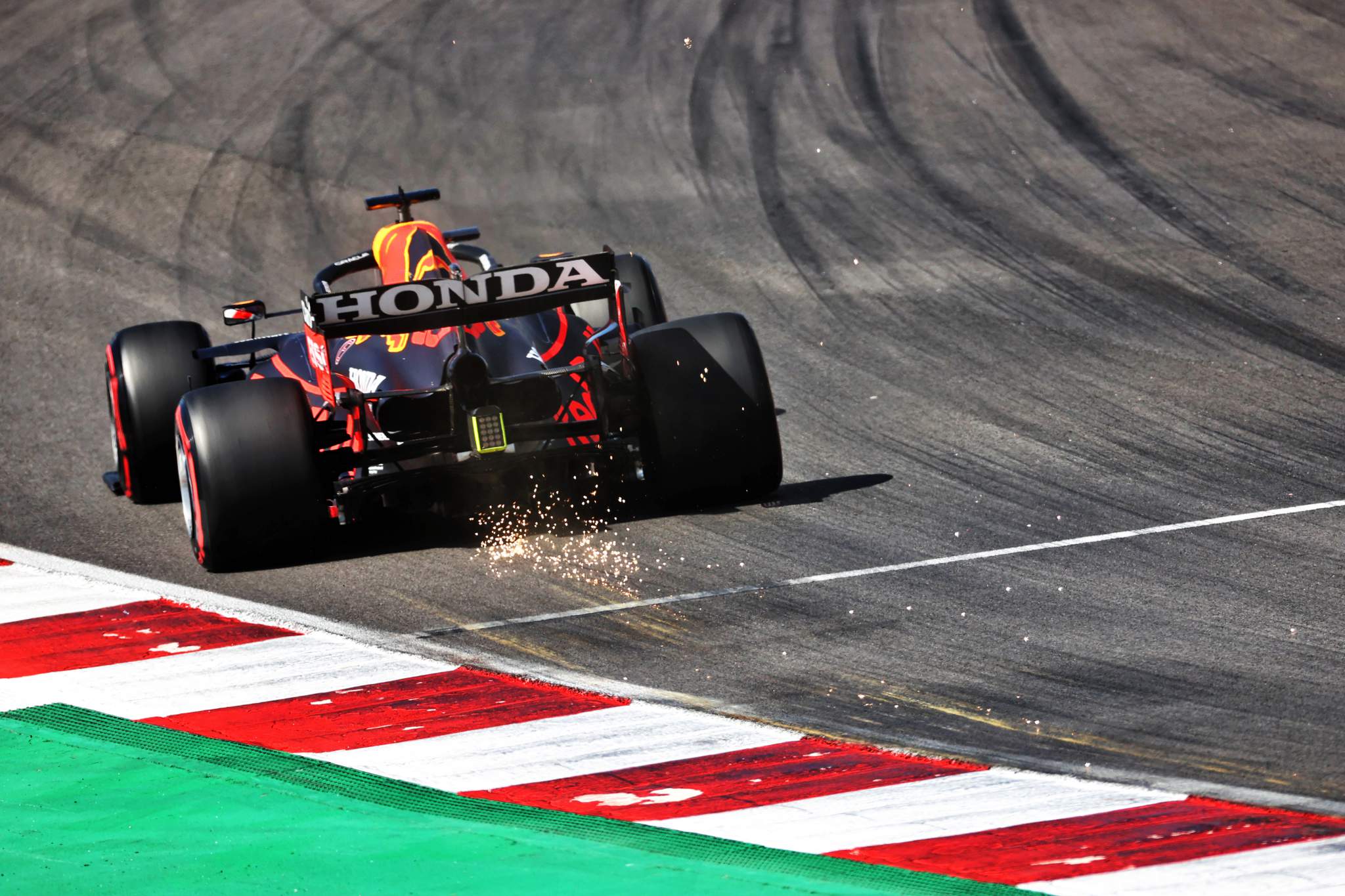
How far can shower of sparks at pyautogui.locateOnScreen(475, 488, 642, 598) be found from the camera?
8039 millimetres

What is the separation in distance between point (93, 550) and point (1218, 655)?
18.2ft

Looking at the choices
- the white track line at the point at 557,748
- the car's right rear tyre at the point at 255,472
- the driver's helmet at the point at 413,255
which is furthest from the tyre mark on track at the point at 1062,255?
the white track line at the point at 557,748

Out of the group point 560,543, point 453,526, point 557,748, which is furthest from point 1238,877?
point 453,526

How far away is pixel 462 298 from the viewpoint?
Answer: 27.5ft

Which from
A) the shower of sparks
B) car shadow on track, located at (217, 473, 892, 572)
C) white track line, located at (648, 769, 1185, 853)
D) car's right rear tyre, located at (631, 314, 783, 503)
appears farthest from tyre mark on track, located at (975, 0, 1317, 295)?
white track line, located at (648, 769, 1185, 853)

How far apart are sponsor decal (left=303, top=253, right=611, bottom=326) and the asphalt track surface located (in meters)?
1.17

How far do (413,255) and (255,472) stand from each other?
192cm

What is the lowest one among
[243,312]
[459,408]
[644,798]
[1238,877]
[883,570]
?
[1238,877]

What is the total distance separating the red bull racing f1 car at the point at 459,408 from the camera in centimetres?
820

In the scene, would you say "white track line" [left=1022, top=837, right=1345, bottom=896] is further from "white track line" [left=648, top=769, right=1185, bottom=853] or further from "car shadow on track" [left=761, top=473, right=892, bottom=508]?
"car shadow on track" [left=761, top=473, right=892, bottom=508]

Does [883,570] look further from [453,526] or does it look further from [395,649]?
[453,526]

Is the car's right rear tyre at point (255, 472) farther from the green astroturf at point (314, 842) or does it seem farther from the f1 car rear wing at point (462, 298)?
the green astroturf at point (314, 842)

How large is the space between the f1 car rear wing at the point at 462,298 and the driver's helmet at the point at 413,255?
1058 millimetres

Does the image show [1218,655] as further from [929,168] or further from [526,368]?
[929,168]
